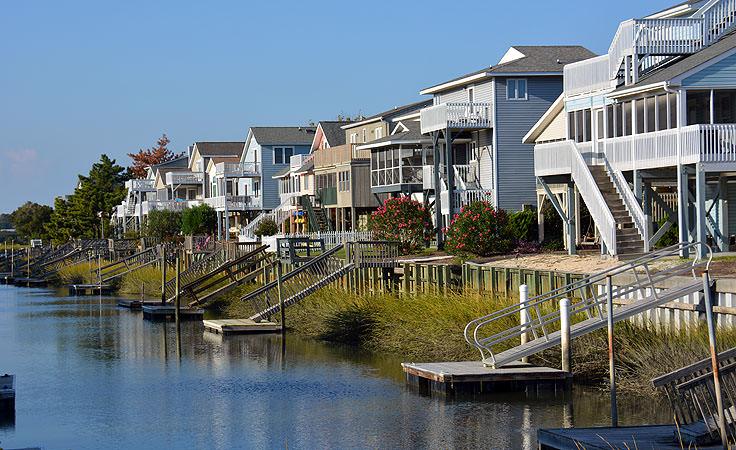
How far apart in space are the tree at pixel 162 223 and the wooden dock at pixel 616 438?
8659cm

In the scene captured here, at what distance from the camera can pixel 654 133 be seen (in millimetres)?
39094

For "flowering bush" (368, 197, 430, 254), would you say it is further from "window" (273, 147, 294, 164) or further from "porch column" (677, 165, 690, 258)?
"window" (273, 147, 294, 164)

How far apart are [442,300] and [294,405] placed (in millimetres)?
7222

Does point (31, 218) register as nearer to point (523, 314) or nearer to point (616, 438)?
point (523, 314)

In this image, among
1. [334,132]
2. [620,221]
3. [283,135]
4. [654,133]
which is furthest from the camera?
[283,135]

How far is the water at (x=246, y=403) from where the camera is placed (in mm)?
25047

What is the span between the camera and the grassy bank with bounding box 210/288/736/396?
1038 inches

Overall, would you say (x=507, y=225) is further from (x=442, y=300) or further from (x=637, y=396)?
(x=637, y=396)

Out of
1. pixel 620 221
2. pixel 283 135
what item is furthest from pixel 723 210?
pixel 283 135

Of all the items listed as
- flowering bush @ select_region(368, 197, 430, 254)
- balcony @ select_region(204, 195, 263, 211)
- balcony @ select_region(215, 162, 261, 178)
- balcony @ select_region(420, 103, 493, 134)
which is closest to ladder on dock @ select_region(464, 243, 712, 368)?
flowering bush @ select_region(368, 197, 430, 254)

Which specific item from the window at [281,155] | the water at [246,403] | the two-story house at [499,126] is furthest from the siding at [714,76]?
the window at [281,155]

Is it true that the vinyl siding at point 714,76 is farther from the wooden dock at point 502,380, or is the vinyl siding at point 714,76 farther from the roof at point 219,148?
the roof at point 219,148

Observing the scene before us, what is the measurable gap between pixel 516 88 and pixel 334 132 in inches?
1417

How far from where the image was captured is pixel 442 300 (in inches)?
1375
